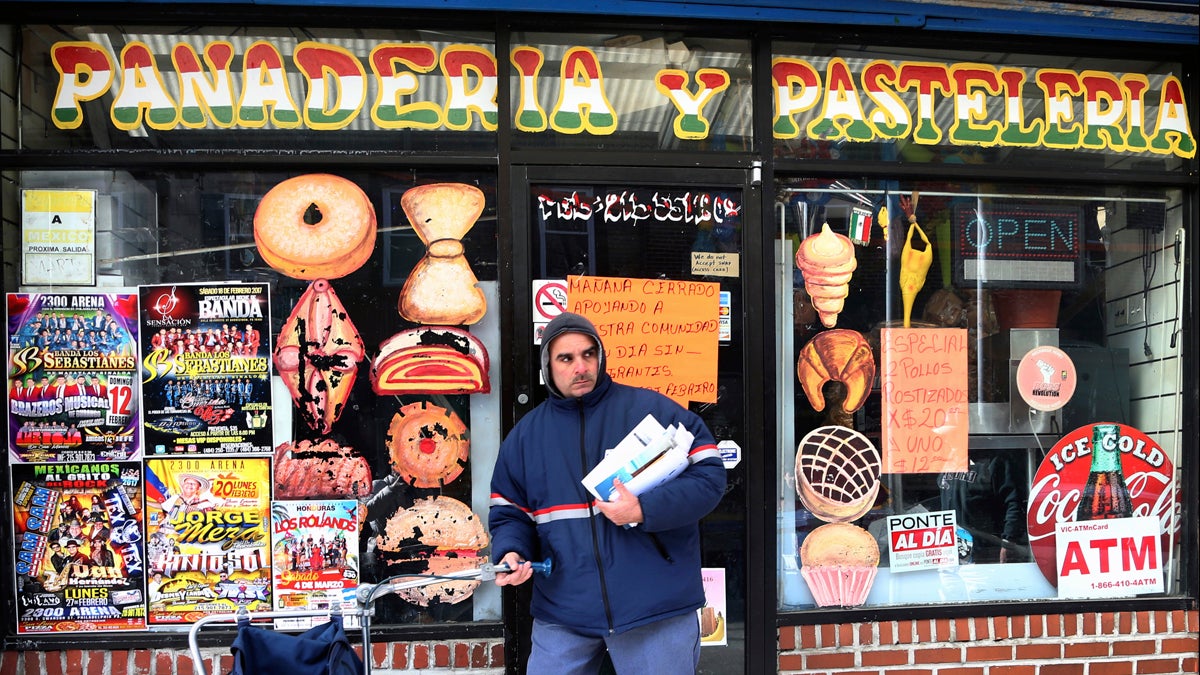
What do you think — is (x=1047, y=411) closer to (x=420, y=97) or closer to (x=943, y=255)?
(x=943, y=255)

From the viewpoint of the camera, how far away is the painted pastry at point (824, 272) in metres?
4.55

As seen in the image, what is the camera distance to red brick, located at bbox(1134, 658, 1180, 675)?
4633 millimetres


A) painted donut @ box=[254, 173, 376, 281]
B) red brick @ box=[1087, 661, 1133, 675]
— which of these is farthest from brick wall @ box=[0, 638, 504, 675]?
red brick @ box=[1087, 661, 1133, 675]

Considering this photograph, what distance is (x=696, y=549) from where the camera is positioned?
338 centimetres

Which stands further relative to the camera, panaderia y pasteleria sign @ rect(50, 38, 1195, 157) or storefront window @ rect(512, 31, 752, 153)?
storefront window @ rect(512, 31, 752, 153)

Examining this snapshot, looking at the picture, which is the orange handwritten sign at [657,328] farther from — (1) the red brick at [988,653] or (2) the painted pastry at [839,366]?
(1) the red brick at [988,653]

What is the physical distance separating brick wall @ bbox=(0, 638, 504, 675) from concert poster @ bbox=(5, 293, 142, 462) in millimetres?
842

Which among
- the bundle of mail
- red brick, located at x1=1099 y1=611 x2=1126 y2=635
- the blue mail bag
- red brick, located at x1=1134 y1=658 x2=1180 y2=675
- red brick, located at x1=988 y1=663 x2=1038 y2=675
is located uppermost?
the bundle of mail

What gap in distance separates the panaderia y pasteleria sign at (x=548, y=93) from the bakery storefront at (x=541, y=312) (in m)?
0.02

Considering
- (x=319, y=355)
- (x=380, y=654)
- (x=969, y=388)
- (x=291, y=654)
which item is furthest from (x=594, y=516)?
(x=969, y=388)

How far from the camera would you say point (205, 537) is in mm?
4230

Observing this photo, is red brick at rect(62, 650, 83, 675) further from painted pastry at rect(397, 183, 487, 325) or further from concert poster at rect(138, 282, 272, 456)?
painted pastry at rect(397, 183, 487, 325)

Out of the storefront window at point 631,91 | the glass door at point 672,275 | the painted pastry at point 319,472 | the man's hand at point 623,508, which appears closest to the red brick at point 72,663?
the painted pastry at point 319,472

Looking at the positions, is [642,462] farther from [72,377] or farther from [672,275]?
[72,377]
